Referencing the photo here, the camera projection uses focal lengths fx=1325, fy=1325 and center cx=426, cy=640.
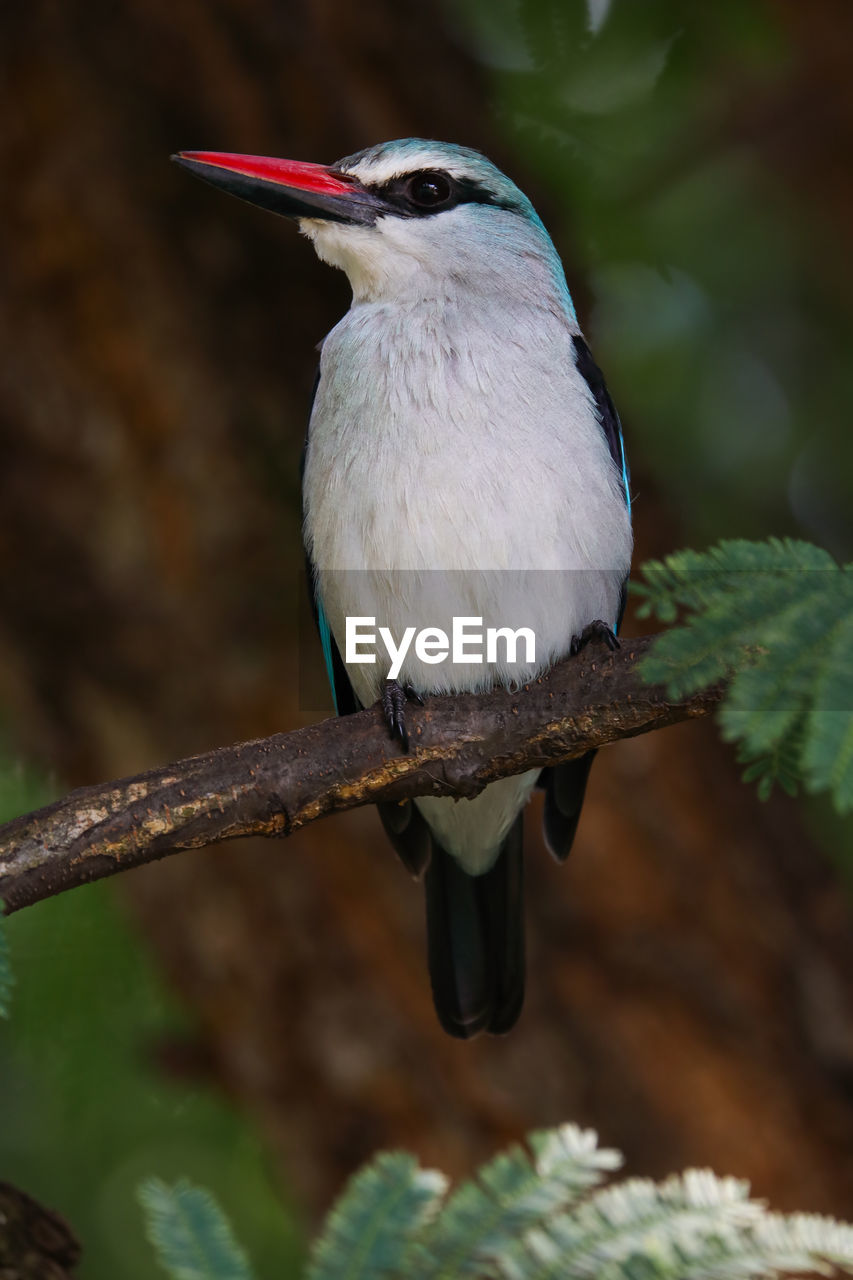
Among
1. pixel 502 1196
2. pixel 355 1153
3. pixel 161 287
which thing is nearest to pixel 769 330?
pixel 161 287

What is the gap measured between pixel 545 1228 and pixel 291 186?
2.81 meters

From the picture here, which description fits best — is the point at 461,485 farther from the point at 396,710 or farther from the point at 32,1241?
the point at 32,1241

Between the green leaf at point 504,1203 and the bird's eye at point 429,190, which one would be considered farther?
the bird's eye at point 429,190

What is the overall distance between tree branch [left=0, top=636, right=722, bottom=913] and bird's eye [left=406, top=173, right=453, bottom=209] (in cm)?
174

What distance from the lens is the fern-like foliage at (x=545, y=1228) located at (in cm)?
207

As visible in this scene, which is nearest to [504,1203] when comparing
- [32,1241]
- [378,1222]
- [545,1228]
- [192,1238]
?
[545,1228]

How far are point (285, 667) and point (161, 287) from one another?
4.81 ft

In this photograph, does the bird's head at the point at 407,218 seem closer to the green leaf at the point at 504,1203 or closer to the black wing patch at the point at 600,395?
the black wing patch at the point at 600,395

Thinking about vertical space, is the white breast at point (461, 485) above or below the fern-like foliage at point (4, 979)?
above

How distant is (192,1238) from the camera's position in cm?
196

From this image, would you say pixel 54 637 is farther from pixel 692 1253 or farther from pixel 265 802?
pixel 692 1253

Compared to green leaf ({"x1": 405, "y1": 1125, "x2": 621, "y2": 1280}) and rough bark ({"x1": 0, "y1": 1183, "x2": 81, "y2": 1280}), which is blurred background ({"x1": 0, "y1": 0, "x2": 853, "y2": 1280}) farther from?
green leaf ({"x1": 405, "y1": 1125, "x2": 621, "y2": 1280})

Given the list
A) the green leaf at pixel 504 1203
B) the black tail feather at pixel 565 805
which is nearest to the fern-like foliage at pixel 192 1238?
the green leaf at pixel 504 1203

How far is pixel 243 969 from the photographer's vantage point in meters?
4.86
